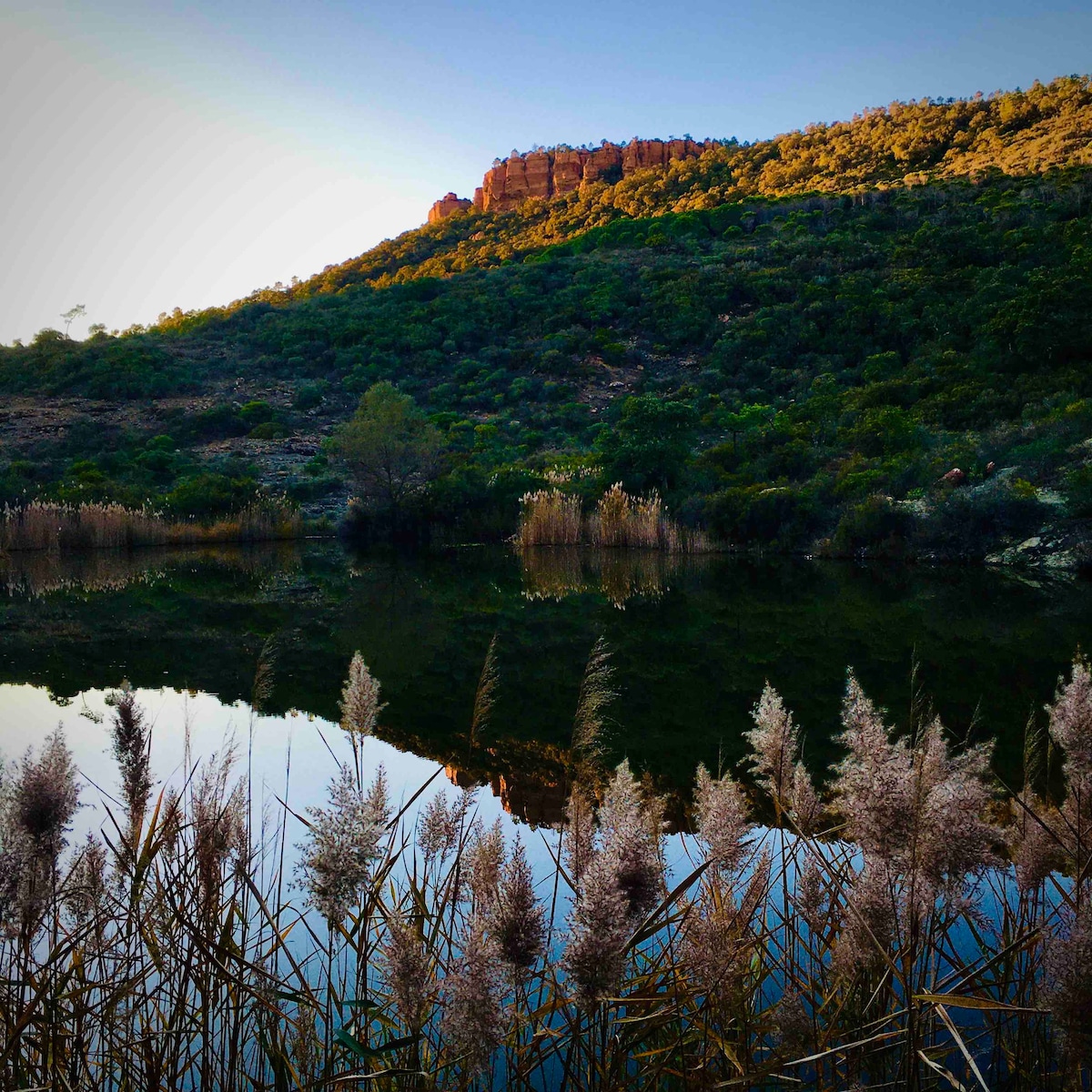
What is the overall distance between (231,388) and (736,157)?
48.2 metres

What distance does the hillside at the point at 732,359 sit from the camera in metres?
→ 22.5

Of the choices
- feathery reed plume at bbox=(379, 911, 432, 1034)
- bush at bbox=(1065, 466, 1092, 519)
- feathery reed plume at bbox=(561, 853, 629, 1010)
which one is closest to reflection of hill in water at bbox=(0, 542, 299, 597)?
feathery reed plume at bbox=(379, 911, 432, 1034)

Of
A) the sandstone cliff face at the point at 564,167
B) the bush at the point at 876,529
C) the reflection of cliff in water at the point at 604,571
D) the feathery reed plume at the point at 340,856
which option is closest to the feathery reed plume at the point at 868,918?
the feathery reed plume at the point at 340,856

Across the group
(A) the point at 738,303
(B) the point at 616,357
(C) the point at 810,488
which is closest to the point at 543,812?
(C) the point at 810,488

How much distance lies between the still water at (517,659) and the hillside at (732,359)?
7617mm

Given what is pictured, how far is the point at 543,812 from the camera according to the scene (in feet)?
14.3

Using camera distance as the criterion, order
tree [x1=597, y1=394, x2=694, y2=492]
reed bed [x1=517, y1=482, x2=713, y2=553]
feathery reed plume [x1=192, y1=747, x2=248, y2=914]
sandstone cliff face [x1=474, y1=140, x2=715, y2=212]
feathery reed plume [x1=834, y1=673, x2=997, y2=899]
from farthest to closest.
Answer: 1. sandstone cliff face [x1=474, y1=140, x2=715, y2=212]
2. tree [x1=597, y1=394, x2=694, y2=492]
3. reed bed [x1=517, y1=482, x2=713, y2=553]
4. feathery reed plume [x1=192, y1=747, x2=248, y2=914]
5. feathery reed plume [x1=834, y1=673, x2=997, y2=899]

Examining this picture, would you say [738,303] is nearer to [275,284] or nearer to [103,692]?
[275,284]

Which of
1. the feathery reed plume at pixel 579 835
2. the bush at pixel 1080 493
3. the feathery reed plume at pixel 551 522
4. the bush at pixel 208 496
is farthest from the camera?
the bush at pixel 208 496

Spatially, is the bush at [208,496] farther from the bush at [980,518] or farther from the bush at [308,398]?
the bush at [980,518]

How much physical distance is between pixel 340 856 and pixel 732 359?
132 feet

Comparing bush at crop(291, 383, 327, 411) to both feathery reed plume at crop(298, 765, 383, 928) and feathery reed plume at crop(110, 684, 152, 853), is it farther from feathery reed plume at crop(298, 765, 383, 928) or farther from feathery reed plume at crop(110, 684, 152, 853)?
feathery reed plume at crop(298, 765, 383, 928)

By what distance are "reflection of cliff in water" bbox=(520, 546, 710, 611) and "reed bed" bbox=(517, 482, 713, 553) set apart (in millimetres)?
313

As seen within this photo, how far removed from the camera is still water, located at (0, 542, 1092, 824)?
17.7ft
